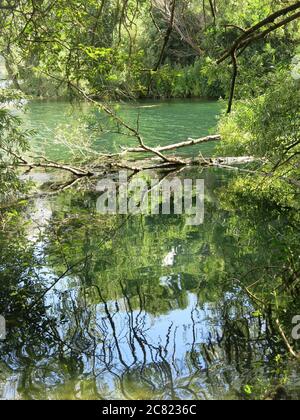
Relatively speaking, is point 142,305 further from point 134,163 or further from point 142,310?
point 134,163

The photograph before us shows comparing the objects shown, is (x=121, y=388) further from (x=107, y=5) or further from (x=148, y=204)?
(x=148, y=204)

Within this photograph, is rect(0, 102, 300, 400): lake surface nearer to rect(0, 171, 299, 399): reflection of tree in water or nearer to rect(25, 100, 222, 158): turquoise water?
rect(0, 171, 299, 399): reflection of tree in water

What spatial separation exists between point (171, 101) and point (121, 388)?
26529mm

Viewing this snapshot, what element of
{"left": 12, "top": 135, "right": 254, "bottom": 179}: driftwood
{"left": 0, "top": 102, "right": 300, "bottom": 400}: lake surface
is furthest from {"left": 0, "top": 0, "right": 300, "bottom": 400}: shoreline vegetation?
{"left": 12, "top": 135, "right": 254, "bottom": 179}: driftwood

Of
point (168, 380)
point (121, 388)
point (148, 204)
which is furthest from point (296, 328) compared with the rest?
point (148, 204)

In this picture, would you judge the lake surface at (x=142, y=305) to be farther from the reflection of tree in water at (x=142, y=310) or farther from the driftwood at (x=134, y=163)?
the driftwood at (x=134, y=163)

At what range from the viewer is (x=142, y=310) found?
5.23m

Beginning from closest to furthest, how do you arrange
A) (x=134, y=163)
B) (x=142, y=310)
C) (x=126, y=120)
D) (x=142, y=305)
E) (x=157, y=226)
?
(x=142, y=310)
(x=142, y=305)
(x=157, y=226)
(x=134, y=163)
(x=126, y=120)

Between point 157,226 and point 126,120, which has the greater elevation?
point 126,120

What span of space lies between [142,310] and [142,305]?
0.41 ft

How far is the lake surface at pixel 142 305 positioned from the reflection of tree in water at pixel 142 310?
0.01 m

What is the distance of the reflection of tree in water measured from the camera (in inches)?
153

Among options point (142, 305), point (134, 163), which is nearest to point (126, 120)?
point (134, 163)

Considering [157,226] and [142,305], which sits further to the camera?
[157,226]
